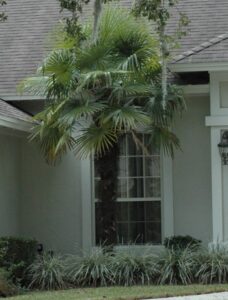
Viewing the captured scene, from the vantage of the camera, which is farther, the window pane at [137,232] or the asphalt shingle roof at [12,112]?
the window pane at [137,232]

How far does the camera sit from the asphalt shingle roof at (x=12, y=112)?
12570 mm

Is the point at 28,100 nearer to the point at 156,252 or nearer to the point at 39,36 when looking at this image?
the point at 39,36

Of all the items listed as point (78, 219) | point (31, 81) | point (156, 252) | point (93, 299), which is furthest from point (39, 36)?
point (93, 299)

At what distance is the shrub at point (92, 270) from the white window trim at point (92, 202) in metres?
1.78

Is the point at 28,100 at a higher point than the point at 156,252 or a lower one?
higher

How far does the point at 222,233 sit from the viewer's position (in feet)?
40.5

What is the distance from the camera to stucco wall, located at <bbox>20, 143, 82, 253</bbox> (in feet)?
45.3

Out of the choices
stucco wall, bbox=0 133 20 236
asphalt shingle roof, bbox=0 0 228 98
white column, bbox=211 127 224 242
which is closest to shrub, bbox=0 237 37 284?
stucco wall, bbox=0 133 20 236

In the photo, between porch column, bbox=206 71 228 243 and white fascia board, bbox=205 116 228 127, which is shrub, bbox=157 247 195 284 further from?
white fascia board, bbox=205 116 228 127

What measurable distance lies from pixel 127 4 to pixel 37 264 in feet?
23.7

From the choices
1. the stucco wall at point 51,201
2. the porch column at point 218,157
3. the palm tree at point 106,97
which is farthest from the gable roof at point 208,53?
the stucco wall at point 51,201

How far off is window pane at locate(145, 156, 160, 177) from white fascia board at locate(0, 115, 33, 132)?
8.15ft

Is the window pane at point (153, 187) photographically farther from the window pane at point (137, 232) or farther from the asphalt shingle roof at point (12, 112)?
the asphalt shingle roof at point (12, 112)

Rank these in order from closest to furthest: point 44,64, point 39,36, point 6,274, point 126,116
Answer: point 6,274 → point 126,116 → point 44,64 → point 39,36
